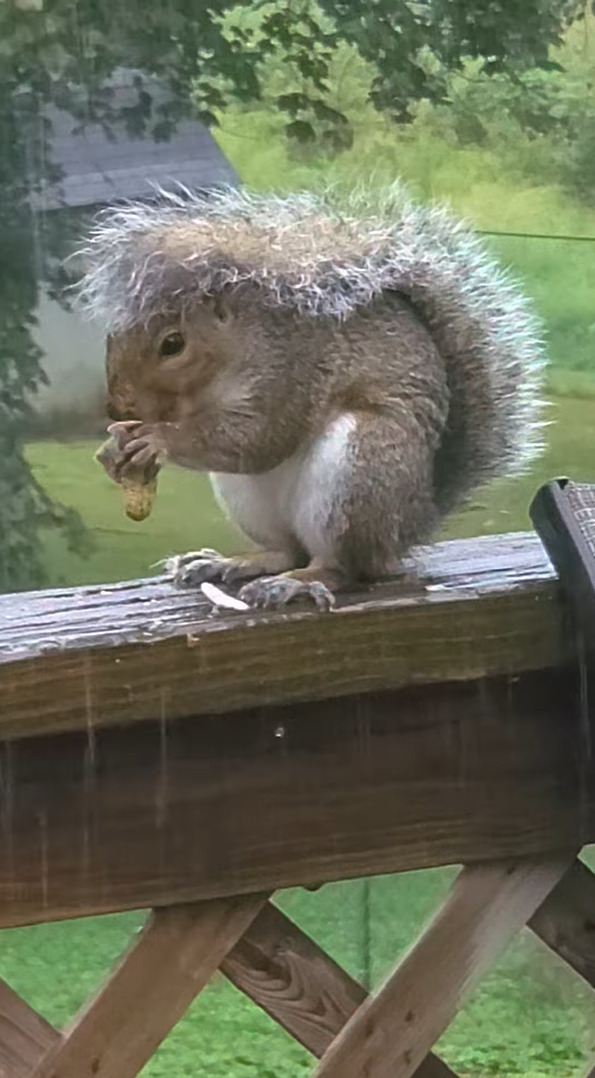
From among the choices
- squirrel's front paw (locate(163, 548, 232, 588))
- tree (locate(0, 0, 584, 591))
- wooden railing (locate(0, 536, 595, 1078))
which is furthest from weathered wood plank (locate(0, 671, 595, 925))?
tree (locate(0, 0, 584, 591))

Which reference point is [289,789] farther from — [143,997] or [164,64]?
[164,64]

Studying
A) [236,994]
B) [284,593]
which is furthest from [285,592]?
[236,994]

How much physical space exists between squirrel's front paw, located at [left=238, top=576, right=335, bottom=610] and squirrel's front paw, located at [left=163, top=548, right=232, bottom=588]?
0.15ft

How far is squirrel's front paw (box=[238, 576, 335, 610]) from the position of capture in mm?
649

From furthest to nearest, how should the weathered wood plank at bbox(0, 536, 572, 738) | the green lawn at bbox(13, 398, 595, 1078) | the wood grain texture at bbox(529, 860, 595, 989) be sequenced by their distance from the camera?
1. the green lawn at bbox(13, 398, 595, 1078)
2. the wood grain texture at bbox(529, 860, 595, 989)
3. the weathered wood plank at bbox(0, 536, 572, 738)

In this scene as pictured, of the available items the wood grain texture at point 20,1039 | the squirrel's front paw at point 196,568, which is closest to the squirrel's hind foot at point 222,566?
the squirrel's front paw at point 196,568

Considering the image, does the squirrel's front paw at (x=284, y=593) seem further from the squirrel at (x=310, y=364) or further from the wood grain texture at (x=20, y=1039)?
the wood grain texture at (x=20, y=1039)

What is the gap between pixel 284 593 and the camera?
0.66m

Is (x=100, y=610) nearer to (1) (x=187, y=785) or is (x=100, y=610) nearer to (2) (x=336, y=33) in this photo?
(1) (x=187, y=785)

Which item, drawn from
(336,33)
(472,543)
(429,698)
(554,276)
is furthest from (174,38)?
(429,698)

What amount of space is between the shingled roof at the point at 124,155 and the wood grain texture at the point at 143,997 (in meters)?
0.52

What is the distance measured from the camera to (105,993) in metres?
0.61

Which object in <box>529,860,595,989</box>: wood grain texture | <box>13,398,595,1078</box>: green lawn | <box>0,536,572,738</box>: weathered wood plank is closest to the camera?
<box>0,536,572,738</box>: weathered wood plank

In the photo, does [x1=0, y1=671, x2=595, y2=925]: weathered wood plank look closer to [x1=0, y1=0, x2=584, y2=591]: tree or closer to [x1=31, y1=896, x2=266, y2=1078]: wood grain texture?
[x1=31, y1=896, x2=266, y2=1078]: wood grain texture
